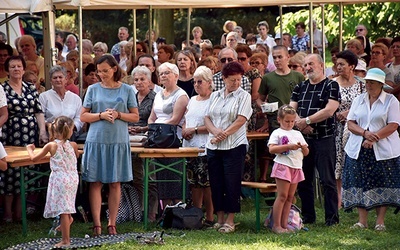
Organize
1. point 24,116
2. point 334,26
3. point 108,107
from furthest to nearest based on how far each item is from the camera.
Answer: point 334,26, point 24,116, point 108,107

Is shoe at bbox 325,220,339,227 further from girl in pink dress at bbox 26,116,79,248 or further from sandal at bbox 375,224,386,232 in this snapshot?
girl in pink dress at bbox 26,116,79,248

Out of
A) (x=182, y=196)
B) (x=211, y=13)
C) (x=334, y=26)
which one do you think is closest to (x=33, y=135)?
(x=182, y=196)

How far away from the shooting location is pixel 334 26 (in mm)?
26250

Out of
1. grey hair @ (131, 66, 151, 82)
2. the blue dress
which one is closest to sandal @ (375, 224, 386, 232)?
the blue dress

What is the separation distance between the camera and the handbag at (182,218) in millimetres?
10617

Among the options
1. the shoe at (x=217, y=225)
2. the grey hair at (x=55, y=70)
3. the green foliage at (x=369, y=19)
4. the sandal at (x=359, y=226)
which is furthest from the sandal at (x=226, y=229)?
the green foliage at (x=369, y=19)

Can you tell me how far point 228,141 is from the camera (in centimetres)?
1035

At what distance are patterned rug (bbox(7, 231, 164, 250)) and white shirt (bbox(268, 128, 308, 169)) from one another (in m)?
1.43

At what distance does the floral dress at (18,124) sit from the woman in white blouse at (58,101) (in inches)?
11.1

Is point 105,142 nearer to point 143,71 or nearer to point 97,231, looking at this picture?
point 97,231

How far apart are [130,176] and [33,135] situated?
1457mm

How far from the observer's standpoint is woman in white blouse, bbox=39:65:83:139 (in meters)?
11.4

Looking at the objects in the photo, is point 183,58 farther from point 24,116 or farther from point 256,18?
point 256,18

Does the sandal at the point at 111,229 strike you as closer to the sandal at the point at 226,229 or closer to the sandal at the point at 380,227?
the sandal at the point at 226,229
